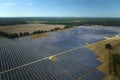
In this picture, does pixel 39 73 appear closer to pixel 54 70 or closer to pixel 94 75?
pixel 54 70

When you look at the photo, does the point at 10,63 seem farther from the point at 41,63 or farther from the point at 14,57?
the point at 41,63

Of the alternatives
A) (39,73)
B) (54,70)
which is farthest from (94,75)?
(39,73)

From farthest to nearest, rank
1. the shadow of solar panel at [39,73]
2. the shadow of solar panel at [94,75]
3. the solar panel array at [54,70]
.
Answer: the shadow of solar panel at [94,75] < the solar panel array at [54,70] < the shadow of solar panel at [39,73]

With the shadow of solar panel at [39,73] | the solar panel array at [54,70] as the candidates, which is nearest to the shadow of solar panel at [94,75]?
the solar panel array at [54,70]

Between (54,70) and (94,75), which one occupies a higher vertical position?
(54,70)

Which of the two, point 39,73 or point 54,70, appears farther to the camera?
point 54,70

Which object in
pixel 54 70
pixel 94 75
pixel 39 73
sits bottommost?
pixel 94 75

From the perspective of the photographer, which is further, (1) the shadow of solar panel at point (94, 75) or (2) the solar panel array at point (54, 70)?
(1) the shadow of solar panel at point (94, 75)

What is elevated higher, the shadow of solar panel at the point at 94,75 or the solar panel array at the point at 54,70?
the solar panel array at the point at 54,70

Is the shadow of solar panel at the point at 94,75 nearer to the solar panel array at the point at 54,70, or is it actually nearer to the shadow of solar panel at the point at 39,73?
the solar panel array at the point at 54,70

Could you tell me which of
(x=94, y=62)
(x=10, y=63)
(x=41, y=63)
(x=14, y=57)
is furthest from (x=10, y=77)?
(x=94, y=62)
